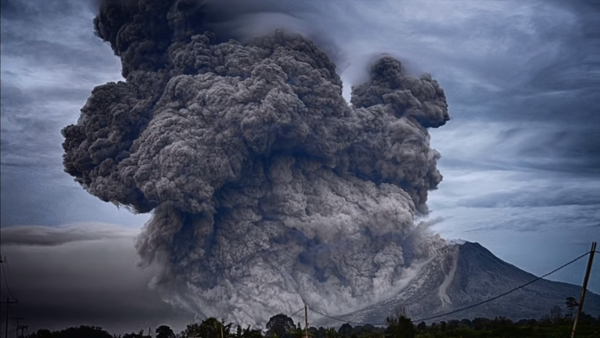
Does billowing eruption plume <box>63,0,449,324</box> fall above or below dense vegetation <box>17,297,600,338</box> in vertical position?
above

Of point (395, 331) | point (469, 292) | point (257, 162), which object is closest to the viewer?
point (395, 331)

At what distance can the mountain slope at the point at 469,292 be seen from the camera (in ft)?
297

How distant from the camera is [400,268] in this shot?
83.2 m

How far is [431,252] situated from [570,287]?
39.2m

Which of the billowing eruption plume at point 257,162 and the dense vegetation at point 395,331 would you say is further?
the billowing eruption plume at point 257,162

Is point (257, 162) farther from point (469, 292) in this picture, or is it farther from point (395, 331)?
point (469, 292)

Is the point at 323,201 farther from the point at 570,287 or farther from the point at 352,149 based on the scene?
the point at 570,287

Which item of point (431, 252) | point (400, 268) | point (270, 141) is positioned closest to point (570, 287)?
point (431, 252)

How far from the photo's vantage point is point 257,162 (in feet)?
243

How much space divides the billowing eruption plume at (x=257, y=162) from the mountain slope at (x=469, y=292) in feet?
30.0

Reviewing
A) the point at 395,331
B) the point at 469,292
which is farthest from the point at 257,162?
the point at 469,292

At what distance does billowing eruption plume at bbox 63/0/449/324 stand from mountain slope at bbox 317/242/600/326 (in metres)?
9.15

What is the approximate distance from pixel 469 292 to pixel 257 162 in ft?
164

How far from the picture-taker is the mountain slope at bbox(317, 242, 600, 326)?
9044 cm
